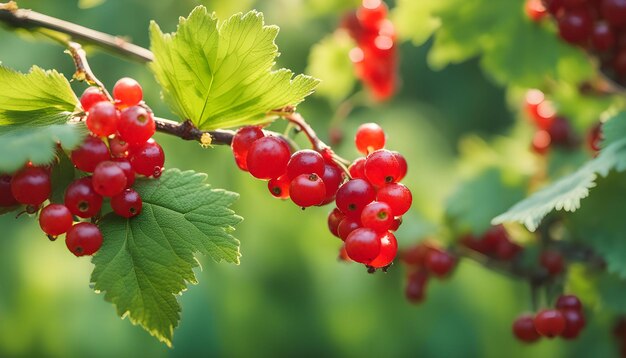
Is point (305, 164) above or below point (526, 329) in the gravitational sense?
above

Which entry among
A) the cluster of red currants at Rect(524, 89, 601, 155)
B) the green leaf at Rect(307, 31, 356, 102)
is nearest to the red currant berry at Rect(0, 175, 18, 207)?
the green leaf at Rect(307, 31, 356, 102)

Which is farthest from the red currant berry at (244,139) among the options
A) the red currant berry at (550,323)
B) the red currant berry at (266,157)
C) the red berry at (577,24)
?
the red berry at (577,24)

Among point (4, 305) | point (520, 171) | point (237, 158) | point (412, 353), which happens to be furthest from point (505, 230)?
point (4, 305)

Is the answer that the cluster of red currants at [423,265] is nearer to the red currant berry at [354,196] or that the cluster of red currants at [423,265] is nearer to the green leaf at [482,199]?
the green leaf at [482,199]

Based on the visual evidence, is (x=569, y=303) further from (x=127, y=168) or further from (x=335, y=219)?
(x=127, y=168)

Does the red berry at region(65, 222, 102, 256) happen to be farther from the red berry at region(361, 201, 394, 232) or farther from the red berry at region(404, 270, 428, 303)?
the red berry at region(404, 270, 428, 303)

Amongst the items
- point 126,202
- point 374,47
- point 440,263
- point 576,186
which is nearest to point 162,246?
point 126,202
